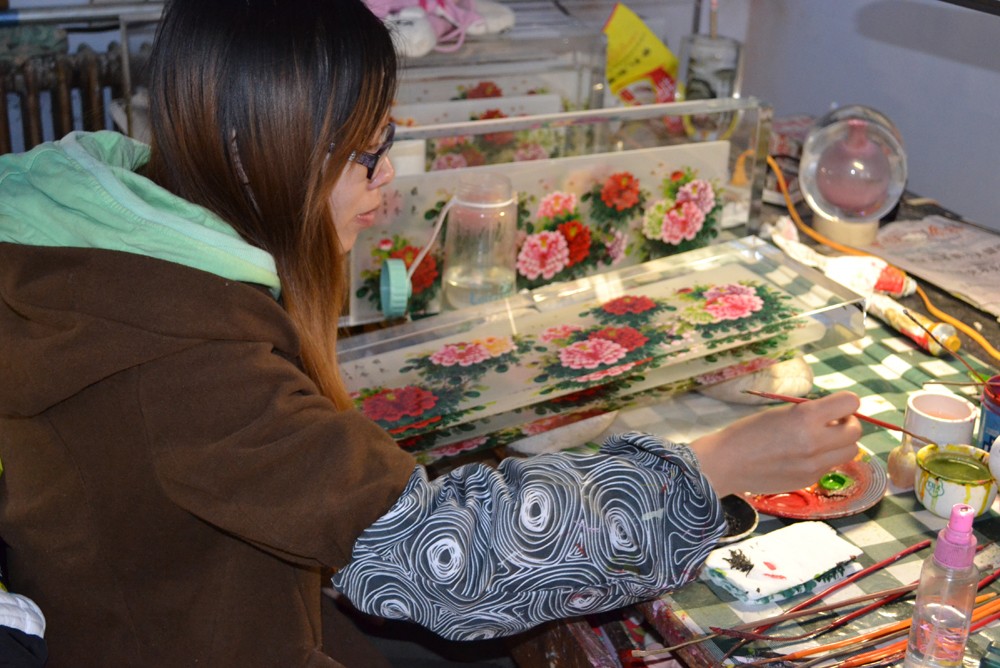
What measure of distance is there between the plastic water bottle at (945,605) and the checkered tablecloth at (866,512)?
0.05 metres

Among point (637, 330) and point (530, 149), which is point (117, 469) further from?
point (530, 149)

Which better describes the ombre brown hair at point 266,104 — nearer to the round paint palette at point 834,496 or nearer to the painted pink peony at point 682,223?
the round paint palette at point 834,496

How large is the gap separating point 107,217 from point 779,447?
642mm

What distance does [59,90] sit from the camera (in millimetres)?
2371

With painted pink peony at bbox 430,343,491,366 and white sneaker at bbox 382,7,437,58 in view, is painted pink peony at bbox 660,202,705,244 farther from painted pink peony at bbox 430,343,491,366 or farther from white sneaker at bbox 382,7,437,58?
white sneaker at bbox 382,7,437,58

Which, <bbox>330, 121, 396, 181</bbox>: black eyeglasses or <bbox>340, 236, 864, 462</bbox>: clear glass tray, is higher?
<bbox>330, 121, 396, 181</bbox>: black eyeglasses

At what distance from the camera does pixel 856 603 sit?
93 cm

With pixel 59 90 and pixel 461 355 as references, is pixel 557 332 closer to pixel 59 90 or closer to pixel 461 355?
pixel 461 355

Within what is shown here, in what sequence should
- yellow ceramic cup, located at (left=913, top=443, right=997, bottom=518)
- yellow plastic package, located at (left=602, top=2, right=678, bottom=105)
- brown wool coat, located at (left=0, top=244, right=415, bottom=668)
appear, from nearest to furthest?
brown wool coat, located at (left=0, top=244, right=415, bottom=668), yellow ceramic cup, located at (left=913, top=443, right=997, bottom=518), yellow plastic package, located at (left=602, top=2, right=678, bottom=105)

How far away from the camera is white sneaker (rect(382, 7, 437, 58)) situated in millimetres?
1975

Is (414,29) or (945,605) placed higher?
(414,29)

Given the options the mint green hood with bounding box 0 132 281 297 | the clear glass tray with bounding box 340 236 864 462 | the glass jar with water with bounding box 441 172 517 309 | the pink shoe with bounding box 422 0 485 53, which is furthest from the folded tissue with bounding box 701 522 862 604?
the pink shoe with bounding box 422 0 485 53

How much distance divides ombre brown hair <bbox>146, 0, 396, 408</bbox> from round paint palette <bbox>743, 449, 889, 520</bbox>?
55cm

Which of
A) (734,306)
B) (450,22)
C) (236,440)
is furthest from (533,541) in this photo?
(450,22)
